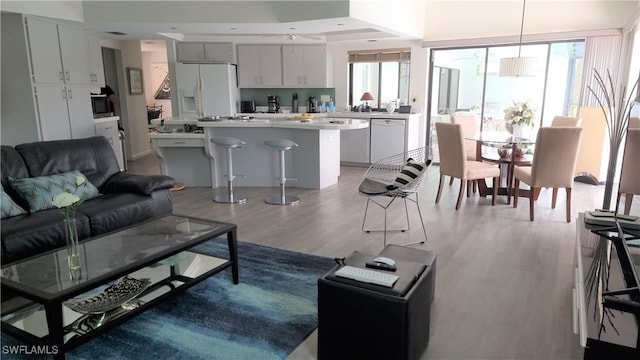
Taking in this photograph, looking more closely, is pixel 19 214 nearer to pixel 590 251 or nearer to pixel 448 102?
pixel 590 251

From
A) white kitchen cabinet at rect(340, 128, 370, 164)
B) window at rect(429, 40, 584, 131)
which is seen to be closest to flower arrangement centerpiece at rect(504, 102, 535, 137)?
window at rect(429, 40, 584, 131)

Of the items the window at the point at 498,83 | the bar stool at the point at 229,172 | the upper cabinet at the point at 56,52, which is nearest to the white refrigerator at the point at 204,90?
the upper cabinet at the point at 56,52

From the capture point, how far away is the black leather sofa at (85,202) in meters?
2.96

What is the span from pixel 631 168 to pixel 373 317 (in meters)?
2.16

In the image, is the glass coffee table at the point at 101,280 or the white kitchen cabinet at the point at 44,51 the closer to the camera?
the glass coffee table at the point at 101,280

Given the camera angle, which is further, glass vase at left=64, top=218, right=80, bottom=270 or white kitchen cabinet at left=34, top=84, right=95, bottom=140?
white kitchen cabinet at left=34, top=84, right=95, bottom=140

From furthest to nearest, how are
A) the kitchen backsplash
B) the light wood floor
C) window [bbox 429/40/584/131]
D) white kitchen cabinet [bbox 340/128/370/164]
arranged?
1. the kitchen backsplash
2. white kitchen cabinet [bbox 340/128/370/164]
3. window [bbox 429/40/584/131]
4. the light wood floor

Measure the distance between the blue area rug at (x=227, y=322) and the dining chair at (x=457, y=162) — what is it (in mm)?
2328

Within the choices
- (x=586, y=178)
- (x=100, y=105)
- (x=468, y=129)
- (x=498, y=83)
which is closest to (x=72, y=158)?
(x=100, y=105)

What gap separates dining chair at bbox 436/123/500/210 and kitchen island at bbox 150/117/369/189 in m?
1.18

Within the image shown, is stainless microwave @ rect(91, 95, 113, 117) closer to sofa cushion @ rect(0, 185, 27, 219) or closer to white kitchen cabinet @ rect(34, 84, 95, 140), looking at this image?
white kitchen cabinet @ rect(34, 84, 95, 140)

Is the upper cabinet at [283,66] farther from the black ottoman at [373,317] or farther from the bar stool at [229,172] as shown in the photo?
Answer: the black ottoman at [373,317]

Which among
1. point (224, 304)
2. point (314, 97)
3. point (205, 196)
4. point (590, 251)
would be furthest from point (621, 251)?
point (314, 97)

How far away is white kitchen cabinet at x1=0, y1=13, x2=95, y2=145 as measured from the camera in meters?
4.95
